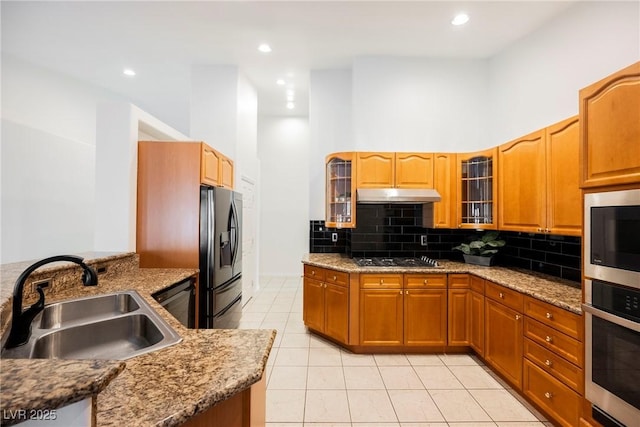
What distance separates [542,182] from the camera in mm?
2363

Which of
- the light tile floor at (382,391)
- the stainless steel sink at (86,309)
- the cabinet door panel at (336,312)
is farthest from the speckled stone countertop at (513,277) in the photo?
the stainless steel sink at (86,309)

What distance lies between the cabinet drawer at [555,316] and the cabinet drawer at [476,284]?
540 millimetres

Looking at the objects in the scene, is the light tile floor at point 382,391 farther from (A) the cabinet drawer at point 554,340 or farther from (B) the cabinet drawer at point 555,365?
(A) the cabinet drawer at point 554,340

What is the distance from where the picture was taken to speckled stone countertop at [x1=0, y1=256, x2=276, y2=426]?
17.5 inches

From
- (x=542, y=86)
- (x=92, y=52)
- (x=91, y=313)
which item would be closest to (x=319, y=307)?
(x=91, y=313)

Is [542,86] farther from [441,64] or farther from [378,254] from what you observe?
[378,254]

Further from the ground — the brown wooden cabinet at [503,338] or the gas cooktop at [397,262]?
the gas cooktop at [397,262]

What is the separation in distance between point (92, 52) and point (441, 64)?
446cm

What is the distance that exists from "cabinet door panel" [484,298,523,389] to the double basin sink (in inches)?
94.1

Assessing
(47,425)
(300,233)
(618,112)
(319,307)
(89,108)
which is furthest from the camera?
(300,233)

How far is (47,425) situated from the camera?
45 cm

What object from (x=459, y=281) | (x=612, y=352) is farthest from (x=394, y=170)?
(x=612, y=352)

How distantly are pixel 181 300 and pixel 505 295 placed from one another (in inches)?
105

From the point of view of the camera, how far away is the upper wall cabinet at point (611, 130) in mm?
1435
